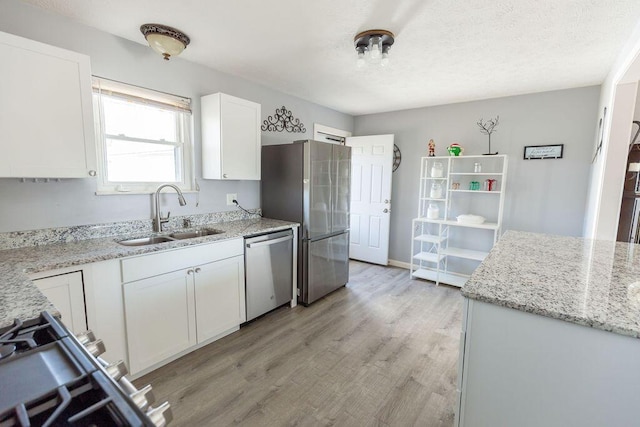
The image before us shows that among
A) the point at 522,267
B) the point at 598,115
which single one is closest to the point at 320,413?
the point at 522,267

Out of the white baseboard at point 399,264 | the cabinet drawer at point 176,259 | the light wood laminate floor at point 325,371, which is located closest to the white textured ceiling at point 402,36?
the cabinet drawer at point 176,259

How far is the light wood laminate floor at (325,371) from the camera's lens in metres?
1.72

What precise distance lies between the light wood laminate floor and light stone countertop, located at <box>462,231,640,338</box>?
3.17 feet

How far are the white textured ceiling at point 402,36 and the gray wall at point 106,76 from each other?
95 millimetres

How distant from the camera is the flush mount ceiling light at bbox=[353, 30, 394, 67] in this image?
2008 millimetres

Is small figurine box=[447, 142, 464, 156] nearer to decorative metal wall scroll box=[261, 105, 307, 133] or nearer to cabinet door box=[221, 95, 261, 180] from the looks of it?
decorative metal wall scroll box=[261, 105, 307, 133]

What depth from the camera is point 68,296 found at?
1626mm

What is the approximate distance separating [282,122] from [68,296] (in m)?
A: 2.66

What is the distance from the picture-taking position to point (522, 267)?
4.76 ft

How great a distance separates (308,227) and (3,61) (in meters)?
2.33

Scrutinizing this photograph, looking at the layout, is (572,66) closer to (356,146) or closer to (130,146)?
(356,146)

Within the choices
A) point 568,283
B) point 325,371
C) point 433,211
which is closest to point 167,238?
point 325,371

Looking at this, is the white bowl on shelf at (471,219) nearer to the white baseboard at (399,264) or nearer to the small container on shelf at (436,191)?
the small container on shelf at (436,191)

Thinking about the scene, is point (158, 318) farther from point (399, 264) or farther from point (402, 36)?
point (399, 264)
